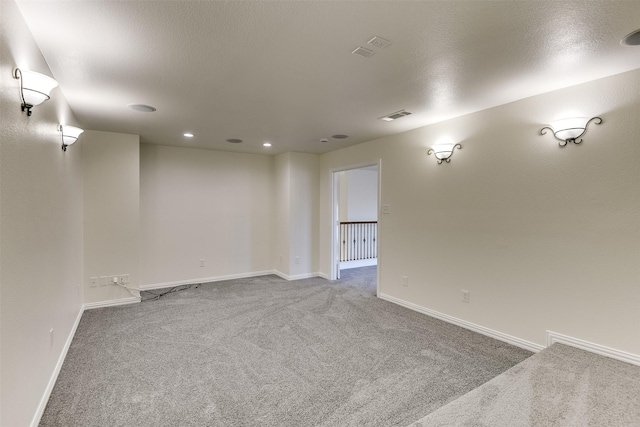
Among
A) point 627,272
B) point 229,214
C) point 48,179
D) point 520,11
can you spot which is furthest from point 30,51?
point 627,272

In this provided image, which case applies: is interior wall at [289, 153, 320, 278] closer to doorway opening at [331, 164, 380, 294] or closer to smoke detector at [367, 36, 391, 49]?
doorway opening at [331, 164, 380, 294]

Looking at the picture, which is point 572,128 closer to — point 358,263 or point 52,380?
point 52,380

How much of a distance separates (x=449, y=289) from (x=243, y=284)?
3353 mm

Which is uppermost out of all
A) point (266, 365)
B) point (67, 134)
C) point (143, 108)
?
point (143, 108)

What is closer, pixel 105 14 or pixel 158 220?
pixel 105 14

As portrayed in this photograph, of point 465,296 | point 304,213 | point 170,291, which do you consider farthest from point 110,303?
point 465,296

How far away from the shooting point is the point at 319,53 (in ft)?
7.05

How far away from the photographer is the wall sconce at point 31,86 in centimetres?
171

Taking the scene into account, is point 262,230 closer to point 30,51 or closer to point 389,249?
point 389,249

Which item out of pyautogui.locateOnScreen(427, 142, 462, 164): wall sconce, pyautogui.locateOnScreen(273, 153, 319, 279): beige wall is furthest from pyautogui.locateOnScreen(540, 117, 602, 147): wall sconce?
pyautogui.locateOnScreen(273, 153, 319, 279): beige wall

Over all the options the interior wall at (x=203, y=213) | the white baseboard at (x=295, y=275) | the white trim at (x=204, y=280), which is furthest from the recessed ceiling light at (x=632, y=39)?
the white trim at (x=204, y=280)

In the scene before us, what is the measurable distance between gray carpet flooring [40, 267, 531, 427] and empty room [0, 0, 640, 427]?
0.08ft

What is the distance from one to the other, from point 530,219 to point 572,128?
0.86 m

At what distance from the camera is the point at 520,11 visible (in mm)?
1695
